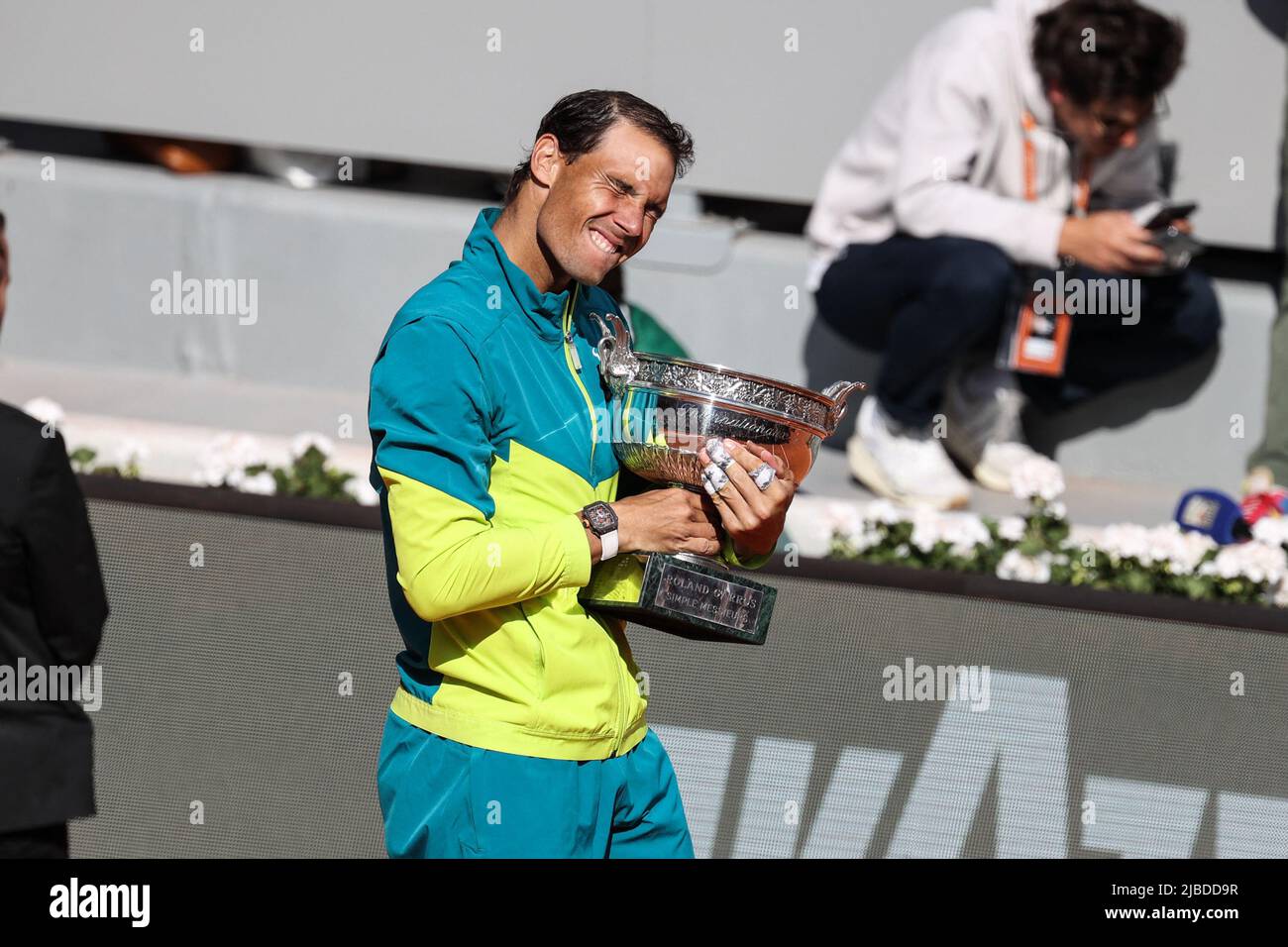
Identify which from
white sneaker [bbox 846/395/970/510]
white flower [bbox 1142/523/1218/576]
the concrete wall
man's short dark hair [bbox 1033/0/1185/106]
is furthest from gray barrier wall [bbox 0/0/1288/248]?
white flower [bbox 1142/523/1218/576]

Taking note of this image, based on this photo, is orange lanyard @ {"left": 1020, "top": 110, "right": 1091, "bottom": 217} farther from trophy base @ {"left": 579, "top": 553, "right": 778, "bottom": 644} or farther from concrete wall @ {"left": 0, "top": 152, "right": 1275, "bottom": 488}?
trophy base @ {"left": 579, "top": 553, "right": 778, "bottom": 644}

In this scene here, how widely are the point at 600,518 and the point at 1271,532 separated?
8.20 ft

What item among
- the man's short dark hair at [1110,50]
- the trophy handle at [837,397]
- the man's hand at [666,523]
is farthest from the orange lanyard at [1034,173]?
the man's hand at [666,523]

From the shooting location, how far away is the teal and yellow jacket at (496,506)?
2.08m

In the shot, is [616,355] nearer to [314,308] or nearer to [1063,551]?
[1063,551]

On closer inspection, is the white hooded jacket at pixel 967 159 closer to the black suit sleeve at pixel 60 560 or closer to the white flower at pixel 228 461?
the white flower at pixel 228 461

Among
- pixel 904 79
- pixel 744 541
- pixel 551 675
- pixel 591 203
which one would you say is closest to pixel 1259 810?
pixel 744 541

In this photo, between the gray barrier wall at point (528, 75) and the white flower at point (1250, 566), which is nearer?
the white flower at point (1250, 566)

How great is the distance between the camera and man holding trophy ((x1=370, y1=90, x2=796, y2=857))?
6.84 feet

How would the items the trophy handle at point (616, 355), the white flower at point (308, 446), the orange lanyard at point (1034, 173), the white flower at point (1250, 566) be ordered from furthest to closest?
the orange lanyard at point (1034, 173) → the white flower at point (308, 446) → the white flower at point (1250, 566) → the trophy handle at point (616, 355)

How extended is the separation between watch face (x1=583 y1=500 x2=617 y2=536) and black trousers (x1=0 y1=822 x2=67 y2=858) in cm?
112

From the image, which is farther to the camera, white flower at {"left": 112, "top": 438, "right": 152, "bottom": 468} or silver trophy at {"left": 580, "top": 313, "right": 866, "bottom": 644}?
white flower at {"left": 112, "top": 438, "right": 152, "bottom": 468}

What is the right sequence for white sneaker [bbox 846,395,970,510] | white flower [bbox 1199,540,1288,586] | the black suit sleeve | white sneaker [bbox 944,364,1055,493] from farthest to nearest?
white sneaker [bbox 944,364,1055,493] → white sneaker [bbox 846,395,970,510] → white flower [bbox 1199,540,1288,586] → the black suit sleeve

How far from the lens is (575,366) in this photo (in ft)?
7.57
